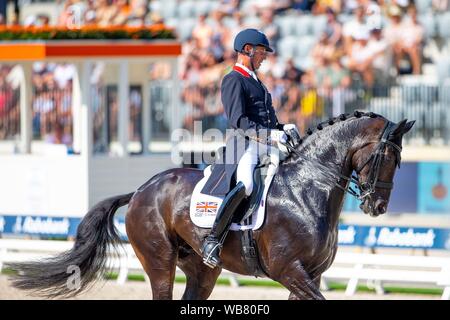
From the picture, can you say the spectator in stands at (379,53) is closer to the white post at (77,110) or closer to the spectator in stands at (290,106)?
the spectator in stands at (290,106)

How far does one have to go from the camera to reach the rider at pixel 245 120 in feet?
26.1

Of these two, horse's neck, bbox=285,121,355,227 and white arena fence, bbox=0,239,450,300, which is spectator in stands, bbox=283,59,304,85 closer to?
white arena fence, bbox=0,239,450,300

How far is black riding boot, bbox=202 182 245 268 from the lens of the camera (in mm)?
7969

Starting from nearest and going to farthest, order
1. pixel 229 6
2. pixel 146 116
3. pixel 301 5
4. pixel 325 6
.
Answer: pixel 146 116 → pixel 325 6 → pixel 301 5 → pixel 229 6

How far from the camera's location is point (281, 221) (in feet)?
26.1

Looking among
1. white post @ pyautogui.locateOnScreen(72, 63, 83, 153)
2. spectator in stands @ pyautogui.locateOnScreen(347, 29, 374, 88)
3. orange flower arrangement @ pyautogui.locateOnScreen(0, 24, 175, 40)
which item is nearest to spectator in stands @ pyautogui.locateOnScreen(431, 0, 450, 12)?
spectator in stands @ pyautogui.locateOnScreen(347, 29, 374, 88)

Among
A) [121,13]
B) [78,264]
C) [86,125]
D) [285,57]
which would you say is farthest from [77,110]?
[78,264]

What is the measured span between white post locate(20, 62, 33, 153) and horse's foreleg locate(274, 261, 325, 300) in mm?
8851

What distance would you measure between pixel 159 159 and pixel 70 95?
1.68 meters

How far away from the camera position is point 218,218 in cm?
803

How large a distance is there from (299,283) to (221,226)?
772 millimetres

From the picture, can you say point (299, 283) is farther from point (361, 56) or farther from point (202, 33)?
point (202, 33)

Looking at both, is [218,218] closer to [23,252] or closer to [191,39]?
[23,252]

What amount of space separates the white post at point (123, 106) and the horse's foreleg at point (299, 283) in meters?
7.78
